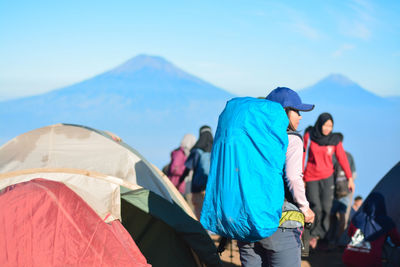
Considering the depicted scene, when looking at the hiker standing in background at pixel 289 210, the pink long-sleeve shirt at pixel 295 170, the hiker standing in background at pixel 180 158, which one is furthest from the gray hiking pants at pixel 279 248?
the hiker standing in background at pixel 180 158

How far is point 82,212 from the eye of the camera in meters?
3.92

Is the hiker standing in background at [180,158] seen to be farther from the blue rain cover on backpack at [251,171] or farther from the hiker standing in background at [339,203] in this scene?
the blue rain cover on backpack at [251,171]

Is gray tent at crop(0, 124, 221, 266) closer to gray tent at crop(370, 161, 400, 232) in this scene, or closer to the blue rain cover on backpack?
the blue rain cover on backpack

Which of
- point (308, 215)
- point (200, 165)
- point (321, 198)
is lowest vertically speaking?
point (321, 198)

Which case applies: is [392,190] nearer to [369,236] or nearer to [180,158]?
[369,236]

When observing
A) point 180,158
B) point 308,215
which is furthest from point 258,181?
point 180,158

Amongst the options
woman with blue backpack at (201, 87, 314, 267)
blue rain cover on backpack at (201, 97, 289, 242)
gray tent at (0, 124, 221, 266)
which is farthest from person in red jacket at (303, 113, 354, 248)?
blue rain cover on backpack at (201, 97, 289, 242)

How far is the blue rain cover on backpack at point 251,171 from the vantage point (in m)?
2.95

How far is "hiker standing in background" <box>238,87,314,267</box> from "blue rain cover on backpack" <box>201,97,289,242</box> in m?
0.10

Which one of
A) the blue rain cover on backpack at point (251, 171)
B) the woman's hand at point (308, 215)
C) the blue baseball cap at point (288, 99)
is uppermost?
the blue baseball cap at point (288, 99)

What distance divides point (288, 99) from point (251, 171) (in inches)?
21.8

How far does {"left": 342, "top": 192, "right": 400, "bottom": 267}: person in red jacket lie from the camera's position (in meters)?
5.46

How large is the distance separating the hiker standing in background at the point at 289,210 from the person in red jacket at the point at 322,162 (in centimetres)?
345

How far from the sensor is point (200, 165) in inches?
266
